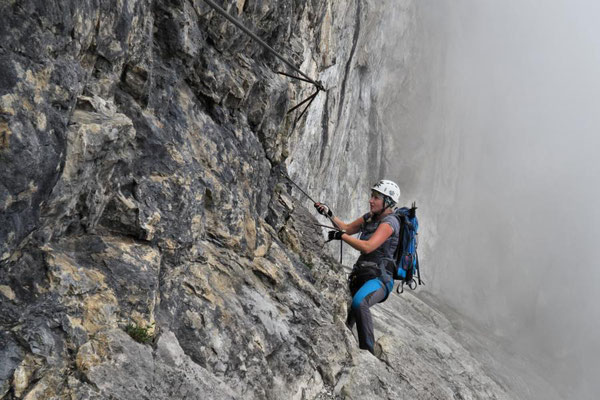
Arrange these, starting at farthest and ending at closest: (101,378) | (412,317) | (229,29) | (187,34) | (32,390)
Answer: (412,317) < (229,29) < (187,34) < (101,378) < (32,390)

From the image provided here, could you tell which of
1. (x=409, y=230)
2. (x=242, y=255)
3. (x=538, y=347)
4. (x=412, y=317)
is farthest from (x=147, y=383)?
(x=538, y=347)

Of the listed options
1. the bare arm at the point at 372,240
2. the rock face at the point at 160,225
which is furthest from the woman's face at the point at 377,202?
the rock face at the point at 160,225

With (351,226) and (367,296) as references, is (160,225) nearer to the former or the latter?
(367,296)

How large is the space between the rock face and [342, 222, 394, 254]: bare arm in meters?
1.06

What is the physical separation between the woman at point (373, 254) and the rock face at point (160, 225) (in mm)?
434

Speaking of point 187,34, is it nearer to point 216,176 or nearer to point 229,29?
point 229,29

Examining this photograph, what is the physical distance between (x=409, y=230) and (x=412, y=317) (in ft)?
28.2

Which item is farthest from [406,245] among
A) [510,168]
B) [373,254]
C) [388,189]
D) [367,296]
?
[510,168]

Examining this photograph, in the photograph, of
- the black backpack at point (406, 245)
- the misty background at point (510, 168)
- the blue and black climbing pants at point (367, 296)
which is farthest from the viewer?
the misty background at point (510, 168)

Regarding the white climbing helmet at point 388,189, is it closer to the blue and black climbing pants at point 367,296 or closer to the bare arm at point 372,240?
the bare arm at point 372,240

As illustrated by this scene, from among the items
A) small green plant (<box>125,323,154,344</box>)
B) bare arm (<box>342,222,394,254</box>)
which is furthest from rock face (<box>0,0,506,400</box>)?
bare arm (<box>342,222,394,254</box>)

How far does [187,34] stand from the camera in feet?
25.1

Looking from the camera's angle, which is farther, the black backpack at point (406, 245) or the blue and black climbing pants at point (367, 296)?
the black backpack at point (406, 245)

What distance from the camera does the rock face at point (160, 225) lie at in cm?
439
